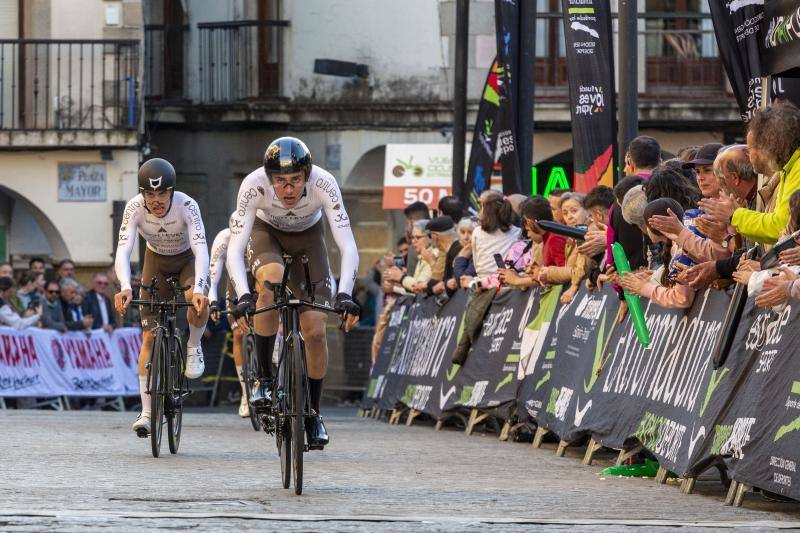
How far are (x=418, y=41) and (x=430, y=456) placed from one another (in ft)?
72.8

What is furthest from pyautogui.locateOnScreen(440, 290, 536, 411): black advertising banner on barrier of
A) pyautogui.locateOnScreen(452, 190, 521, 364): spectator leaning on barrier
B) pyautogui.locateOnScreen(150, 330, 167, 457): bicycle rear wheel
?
pyautogui.locateOnScreen(150, 330, 167, 457): bicycle rear wheel

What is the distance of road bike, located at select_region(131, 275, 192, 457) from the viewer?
13.4 meters

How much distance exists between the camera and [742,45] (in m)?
12.1

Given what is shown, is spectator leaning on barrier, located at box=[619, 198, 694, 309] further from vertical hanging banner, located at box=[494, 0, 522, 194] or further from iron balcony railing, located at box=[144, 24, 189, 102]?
iron balcony railing, located at box=[144, 24, 189, 102]

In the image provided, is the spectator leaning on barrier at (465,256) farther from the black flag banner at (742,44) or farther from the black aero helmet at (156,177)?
the black flag banner at (742,44)

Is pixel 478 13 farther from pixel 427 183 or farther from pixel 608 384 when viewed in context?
pixel 608 384

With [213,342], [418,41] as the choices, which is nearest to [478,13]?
[418,41]

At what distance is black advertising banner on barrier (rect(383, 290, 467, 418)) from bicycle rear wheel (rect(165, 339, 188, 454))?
5676 mm

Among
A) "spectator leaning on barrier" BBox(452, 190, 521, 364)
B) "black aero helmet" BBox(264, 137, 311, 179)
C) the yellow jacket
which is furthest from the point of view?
"spectator leaning on barrier" BBox(452, 190, 521, 364)

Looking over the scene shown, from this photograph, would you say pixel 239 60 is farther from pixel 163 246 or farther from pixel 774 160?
pixel 774 160

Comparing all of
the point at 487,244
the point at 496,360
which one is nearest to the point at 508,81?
the point at 487,244

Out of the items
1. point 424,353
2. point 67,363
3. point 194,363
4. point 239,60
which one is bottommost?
point 67,363

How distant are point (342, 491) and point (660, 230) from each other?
97.0 inches

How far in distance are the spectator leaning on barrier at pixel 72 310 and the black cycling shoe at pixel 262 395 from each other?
1586cm
